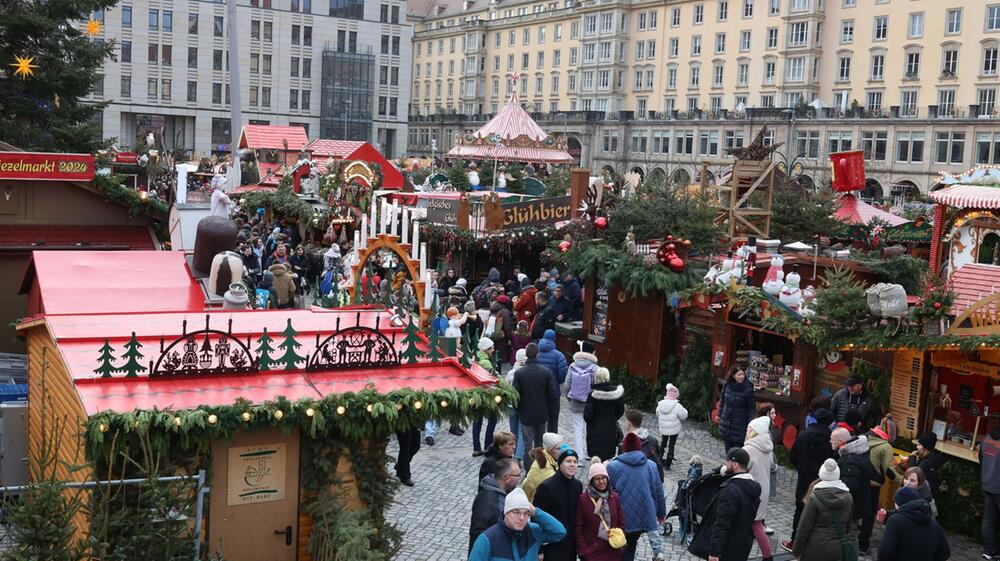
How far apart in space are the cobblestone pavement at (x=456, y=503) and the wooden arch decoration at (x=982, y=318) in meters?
2.37

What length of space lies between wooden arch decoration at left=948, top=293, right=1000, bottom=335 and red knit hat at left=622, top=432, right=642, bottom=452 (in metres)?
4.53

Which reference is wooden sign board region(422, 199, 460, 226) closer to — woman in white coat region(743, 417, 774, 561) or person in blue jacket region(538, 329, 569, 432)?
person in blue jacket region(538, 329, 569, 432)

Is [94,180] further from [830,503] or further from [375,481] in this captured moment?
[830,503]

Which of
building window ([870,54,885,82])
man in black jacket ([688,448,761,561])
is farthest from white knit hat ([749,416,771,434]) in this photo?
building window ([870,54,885,82])

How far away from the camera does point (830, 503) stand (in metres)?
8.38

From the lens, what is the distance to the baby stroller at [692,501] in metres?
9.98

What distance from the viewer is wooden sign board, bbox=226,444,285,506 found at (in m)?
7.62

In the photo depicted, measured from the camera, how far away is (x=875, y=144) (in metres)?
64.8

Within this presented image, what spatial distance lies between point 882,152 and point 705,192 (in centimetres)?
5071

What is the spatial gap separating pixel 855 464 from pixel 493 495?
4219 millimetres

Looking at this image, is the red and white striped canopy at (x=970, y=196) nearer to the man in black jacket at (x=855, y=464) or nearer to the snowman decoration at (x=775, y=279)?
the snowman decoration at (x=775, y=279)

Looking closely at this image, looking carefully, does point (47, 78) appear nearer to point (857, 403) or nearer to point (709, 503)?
point (857, 403)

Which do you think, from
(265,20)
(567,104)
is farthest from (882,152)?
(265,20)

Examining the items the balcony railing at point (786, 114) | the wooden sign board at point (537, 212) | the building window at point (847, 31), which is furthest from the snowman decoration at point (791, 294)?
the building window at point (847, 31)
